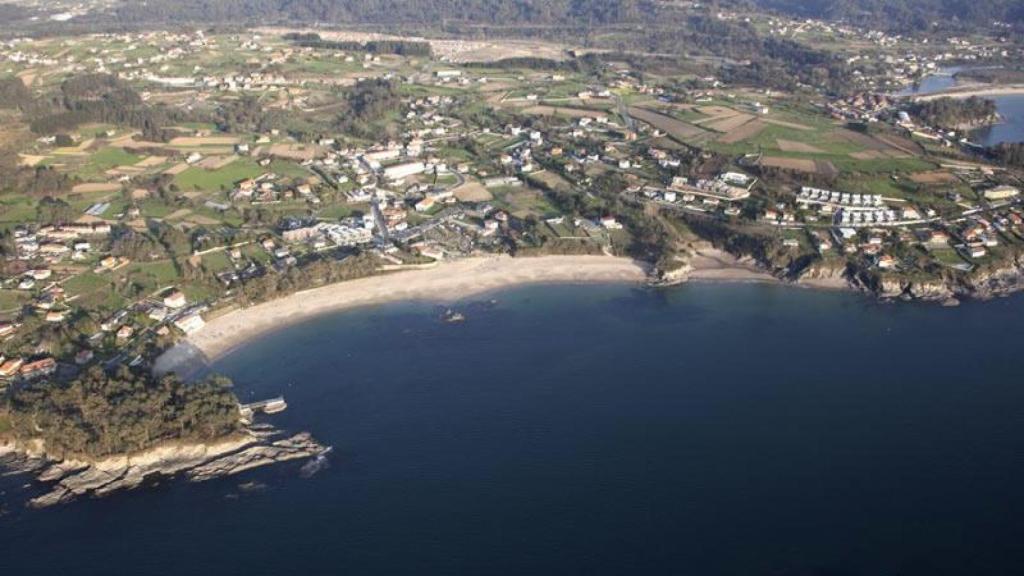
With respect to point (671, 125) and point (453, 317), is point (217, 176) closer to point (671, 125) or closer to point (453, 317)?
point (453, 317)

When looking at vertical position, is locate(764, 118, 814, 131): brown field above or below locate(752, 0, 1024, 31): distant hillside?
below

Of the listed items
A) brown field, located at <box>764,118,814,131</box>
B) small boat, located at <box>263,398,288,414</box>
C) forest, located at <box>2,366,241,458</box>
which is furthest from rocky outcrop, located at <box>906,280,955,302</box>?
forest, located at <box>2,366,241,458</box>

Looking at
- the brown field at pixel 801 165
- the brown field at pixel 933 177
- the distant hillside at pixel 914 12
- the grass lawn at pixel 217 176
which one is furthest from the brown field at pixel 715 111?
the distant hillside at pixel 914 12

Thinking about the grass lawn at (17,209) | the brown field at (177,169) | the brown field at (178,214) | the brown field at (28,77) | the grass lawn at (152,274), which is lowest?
the grass lawn at (152,274)

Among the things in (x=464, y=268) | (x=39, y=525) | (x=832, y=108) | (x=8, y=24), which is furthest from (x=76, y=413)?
(x=8, y=24)

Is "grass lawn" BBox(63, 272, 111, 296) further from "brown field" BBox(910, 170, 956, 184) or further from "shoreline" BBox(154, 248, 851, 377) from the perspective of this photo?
"brown field" BBox(910, 170, 956, 184)

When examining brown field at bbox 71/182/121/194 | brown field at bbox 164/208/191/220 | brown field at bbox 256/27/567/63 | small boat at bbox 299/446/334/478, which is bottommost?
small boat at bbox 299/446/334/478

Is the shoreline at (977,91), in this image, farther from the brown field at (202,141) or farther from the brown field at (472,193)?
the brown field at (202,141)
